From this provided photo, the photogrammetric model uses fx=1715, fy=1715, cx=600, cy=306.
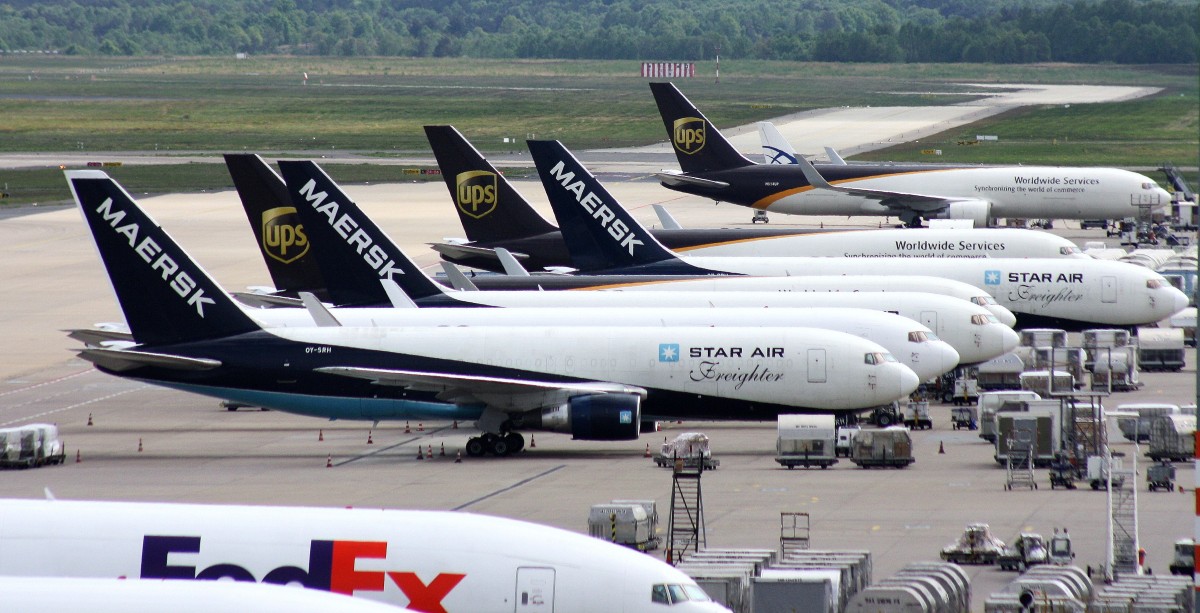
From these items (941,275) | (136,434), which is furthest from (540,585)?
(941,275)

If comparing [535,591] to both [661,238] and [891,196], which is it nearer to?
[661,238]

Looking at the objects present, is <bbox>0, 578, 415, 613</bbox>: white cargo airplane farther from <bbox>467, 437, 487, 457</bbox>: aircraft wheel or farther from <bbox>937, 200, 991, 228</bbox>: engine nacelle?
<bbox>937, 200, 991, 228</bbox>: engine nacelle

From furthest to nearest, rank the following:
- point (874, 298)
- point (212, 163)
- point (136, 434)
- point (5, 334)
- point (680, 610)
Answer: point (212, 163) < point (5, 334) < point (874, 298) < point (136, 434) < point (680, 610)

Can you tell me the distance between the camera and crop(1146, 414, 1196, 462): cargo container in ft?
138

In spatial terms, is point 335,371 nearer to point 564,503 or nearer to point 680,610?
point 564,503

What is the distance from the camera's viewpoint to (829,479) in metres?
40.9

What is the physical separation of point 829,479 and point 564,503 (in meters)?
7.10

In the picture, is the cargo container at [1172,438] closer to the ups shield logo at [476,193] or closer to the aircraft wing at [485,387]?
the aircraft wing at [485,387]

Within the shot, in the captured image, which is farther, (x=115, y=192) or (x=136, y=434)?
(x=136, y=434)

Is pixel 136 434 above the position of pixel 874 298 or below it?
below

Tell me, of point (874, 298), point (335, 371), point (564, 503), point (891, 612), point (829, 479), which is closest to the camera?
point (891, 612)

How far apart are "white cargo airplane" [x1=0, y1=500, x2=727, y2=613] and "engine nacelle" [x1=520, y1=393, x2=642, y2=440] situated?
21.3 meters

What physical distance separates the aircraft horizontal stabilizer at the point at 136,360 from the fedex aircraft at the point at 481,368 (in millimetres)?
36

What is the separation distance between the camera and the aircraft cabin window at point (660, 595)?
808 inches
